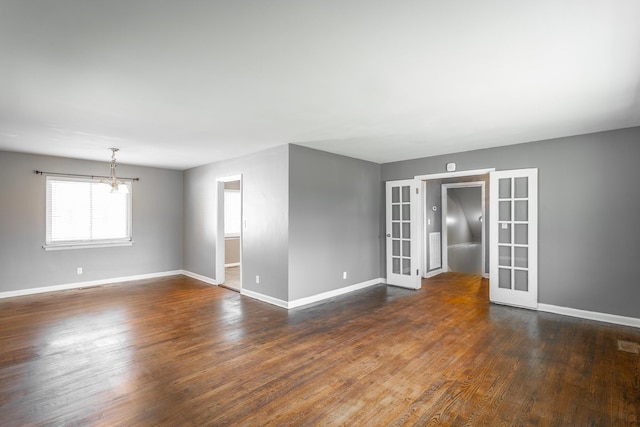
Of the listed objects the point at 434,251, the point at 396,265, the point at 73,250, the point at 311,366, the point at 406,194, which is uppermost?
the point at 406,194

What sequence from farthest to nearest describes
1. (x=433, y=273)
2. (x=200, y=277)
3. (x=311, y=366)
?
1. (x=433, y=273)
2. (x=200, y=277)
3. (x=311, y=366)

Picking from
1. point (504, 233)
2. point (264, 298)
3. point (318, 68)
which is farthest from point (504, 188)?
point (264, 298)

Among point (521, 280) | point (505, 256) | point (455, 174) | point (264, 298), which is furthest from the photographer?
point (455, 174)

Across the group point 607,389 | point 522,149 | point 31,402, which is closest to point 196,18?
point 31,402

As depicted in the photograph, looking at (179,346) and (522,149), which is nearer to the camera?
(179,346)

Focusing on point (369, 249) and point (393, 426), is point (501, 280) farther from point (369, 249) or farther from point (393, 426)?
point (393, 426)

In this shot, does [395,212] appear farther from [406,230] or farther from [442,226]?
[442,226]

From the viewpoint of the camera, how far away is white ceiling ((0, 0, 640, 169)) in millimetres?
1675

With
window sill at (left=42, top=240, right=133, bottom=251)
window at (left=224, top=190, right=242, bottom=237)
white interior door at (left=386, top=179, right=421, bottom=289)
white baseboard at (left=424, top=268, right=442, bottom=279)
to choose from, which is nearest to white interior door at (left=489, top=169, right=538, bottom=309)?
white interior door at (left=386, top=179, right=421, bottom=289)

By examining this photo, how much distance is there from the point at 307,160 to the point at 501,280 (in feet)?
11.5

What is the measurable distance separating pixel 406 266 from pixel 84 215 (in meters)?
6.34

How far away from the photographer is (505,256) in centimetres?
474

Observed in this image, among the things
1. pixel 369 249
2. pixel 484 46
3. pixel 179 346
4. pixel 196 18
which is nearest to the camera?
pixel 196 18

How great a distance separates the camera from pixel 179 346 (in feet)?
10.7
